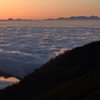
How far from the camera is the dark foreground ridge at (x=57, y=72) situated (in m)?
19.1

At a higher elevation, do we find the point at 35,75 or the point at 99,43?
the point at 99,43

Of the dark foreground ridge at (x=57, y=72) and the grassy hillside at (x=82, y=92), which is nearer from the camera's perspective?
the grassy hillside at (x=82, y=92)

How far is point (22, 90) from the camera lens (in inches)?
773

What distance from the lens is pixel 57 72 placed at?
20844 mm

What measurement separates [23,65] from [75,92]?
6476 centimetres

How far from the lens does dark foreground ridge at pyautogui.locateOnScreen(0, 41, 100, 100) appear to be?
19.1 metres

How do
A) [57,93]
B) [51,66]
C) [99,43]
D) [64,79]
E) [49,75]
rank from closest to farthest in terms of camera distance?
1. [57,93]
2. [64,79]
3. [49,75]
4. [51,66]
5. [99,43]

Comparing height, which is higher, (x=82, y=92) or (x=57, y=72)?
(x=82, y=92)

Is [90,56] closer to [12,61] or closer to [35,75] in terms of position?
[35,75]

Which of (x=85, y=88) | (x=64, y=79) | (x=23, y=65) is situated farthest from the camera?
(x=23, y=65)

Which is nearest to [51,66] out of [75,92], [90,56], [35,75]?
[35,75]

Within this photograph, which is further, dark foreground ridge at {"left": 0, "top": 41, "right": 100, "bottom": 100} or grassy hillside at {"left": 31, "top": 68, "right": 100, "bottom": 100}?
dark foreground ridge at {"left": 0, "top": 41, "right": 100, "bottom": 100}

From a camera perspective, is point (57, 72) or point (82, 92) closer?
point (82, 92)

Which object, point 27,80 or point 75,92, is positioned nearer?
point 75,92
